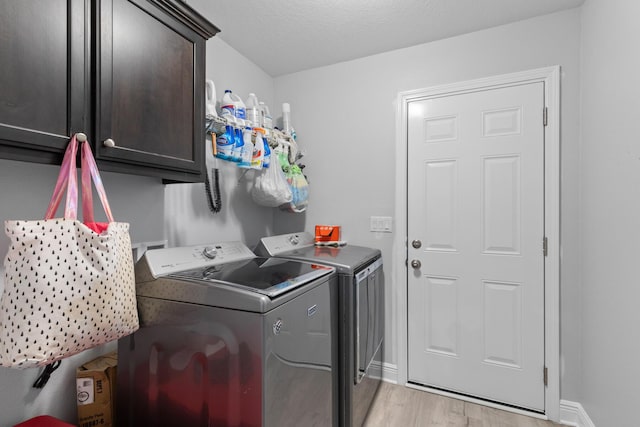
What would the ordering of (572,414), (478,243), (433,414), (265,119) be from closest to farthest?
(572,414)
(433,414)
(478,243)
(265,119)

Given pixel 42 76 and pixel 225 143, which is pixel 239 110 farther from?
pixel 42 76

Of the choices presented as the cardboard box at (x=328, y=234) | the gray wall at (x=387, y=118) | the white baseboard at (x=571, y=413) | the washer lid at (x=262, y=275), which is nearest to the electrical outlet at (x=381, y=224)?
the gray wall at (x=387, y=118)

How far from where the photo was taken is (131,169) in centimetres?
116

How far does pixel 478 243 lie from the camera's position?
2104mm

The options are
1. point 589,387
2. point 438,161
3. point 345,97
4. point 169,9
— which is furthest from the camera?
point 345,97

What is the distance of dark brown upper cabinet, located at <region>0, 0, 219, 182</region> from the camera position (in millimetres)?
856

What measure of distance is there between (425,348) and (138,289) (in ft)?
6.17

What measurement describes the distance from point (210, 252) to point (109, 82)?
2.86 feet

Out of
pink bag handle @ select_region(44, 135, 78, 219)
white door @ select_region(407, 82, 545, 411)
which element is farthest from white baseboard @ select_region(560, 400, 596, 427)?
pink bag handle @ select_region(44, 135, 78, 219)

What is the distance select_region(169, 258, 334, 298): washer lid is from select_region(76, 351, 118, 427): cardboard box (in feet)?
1.78

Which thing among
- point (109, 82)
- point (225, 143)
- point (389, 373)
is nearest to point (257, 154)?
point (225, 143)

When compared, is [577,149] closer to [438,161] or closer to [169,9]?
[438,161]

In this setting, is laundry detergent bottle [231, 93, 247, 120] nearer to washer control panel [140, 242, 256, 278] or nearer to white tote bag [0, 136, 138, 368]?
washer control panel [140, 242, 256, 278]

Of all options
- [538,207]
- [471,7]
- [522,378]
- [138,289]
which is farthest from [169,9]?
[522,378]
